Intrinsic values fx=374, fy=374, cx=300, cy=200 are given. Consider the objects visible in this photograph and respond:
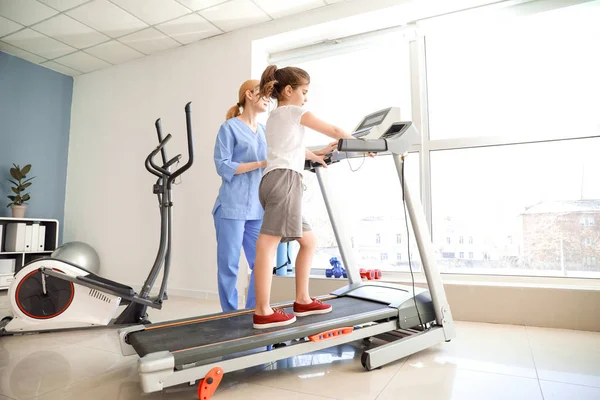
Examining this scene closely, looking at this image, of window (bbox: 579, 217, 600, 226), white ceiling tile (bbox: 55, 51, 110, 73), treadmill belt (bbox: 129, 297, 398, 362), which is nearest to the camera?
treadmill belt (bbox: 129, 297, 398, 362)

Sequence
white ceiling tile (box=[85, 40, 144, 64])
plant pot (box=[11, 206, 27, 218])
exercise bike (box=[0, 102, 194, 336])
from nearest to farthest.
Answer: exercise bike (box=[0, 102, 194, 336]), plant pot (box=[11, 206, 27, 218]), white ceiling tile (box=[85, 40, 144, 64])

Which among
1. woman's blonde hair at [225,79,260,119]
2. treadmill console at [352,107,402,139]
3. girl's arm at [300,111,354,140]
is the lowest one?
girl's arm at [300,111,354,140]

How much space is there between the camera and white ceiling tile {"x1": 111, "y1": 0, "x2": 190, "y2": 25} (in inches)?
128

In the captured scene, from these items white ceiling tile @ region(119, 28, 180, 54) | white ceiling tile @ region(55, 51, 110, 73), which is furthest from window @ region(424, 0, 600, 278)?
white ceiling tile @ region(55, 51, 110, 73)

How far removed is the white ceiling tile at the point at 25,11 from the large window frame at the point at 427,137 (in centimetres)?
262

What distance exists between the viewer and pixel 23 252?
3830 mm

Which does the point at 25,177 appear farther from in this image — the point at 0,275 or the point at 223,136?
the point at 223,136

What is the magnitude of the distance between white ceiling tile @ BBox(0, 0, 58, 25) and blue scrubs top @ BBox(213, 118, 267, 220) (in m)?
2.48

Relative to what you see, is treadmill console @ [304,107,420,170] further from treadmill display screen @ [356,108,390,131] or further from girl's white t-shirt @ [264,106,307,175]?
girl's white t-shirt @ [264,106,307,175]

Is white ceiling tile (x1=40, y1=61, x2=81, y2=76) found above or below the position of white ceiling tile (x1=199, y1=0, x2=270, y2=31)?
above

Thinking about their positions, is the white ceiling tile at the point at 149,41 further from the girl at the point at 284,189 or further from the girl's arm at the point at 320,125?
the girl's arm at the point at 320,125

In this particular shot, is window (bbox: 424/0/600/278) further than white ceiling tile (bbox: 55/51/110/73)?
No

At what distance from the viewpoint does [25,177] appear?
4.24 metres

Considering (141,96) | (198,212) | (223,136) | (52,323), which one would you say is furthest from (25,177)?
(223,136)
